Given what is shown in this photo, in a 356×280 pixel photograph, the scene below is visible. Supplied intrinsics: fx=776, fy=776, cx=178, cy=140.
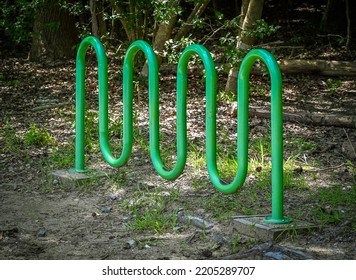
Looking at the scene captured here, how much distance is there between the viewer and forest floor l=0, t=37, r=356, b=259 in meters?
4.57

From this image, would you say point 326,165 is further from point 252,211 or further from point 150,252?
point 150,252

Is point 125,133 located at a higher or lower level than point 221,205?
higher

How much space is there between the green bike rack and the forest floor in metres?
0.27

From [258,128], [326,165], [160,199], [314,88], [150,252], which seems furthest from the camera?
[314,88]

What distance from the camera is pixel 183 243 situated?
4.66 meters

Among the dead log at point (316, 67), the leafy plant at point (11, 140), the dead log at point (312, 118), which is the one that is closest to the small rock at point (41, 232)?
the leafy plant at point (11, 140)

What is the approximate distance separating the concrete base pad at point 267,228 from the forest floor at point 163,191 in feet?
0.12

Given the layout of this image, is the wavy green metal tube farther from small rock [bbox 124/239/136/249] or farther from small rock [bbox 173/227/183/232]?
small rock [bbox 124/239/136/249]

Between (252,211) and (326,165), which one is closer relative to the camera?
(252,211)

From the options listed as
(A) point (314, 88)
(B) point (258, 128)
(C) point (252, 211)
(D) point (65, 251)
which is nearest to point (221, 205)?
(C) point (252, 211)

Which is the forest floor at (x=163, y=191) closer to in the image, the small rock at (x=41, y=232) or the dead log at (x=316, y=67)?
the small rock at (x=41, y=232)

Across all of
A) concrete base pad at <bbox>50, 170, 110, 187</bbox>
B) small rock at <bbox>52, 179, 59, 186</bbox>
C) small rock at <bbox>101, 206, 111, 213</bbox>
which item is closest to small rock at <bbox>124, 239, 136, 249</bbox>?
small rock at <bbox>101, 206, 111, 213</bbox>

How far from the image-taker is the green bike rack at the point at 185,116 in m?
4.54

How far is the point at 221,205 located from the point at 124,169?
1.31m
